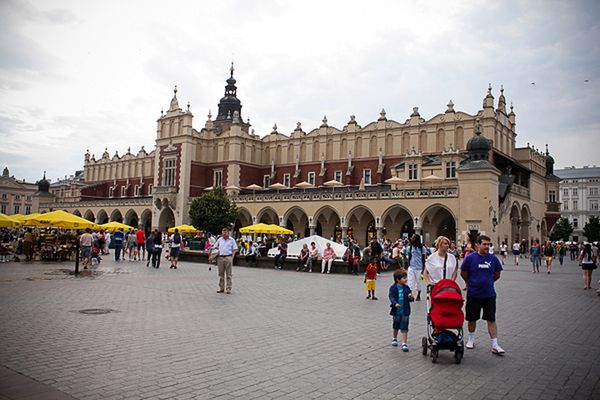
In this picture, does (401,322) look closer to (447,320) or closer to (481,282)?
(447,320)

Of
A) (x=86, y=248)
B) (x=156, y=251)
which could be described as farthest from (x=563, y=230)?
(x=86, y=248)

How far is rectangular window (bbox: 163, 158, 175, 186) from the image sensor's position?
177ft

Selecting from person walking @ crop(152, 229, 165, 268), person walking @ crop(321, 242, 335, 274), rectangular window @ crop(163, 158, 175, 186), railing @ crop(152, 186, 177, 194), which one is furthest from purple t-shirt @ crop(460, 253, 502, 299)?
rectangular window @ crop(163, 158, 175, 186)

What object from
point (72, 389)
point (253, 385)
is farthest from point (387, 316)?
point (72, 389)

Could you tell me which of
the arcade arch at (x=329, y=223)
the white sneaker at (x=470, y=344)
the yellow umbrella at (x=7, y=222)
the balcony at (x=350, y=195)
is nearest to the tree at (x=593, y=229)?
the balcony at (x=350, y=195)

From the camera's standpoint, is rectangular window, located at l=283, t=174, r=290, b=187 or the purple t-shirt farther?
rectangular window, located at l=283, t=174, r=290, b=187

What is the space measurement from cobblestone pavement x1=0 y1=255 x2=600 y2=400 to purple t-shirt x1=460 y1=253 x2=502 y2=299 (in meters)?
0.84

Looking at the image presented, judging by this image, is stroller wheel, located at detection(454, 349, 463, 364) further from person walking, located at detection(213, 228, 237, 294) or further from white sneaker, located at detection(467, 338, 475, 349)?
person walking, located at detection(213, 228, 237, 294)

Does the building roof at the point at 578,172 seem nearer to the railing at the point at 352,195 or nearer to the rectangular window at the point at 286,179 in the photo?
the rectangular window at the point at 286,179

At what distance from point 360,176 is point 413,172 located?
30.2ft

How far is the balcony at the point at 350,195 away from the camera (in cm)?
3508

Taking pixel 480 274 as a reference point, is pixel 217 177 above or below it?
above

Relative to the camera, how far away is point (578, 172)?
3051 inches

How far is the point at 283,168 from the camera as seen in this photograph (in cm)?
5541
